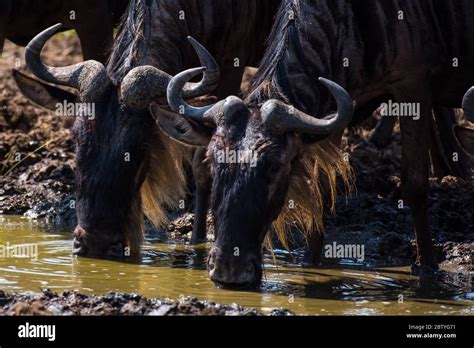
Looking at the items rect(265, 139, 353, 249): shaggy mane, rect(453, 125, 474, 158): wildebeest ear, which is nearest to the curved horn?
rect(265, 139, 353, 249): shaggy mane

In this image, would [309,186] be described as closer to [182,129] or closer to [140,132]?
[182,129]

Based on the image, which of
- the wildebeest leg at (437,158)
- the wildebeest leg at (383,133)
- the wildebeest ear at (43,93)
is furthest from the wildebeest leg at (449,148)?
the wildebeest ear at (43,93)

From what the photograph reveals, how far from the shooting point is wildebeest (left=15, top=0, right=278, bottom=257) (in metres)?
9.90

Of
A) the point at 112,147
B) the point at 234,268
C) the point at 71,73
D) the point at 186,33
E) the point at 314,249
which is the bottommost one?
the point at 234,268

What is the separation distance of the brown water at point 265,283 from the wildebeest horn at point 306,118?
1.09m

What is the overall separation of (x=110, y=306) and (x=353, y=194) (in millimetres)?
4051

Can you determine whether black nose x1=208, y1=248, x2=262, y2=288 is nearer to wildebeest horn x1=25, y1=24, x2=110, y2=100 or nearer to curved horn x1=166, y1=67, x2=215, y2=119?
curved horn x1=166, y1=67, x2=215, y2=119

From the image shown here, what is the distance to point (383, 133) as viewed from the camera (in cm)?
1279

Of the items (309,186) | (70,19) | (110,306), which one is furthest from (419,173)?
(70,19)

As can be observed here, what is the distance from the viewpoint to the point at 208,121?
30.1 ft

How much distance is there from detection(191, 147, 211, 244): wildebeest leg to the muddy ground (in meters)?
0.33
